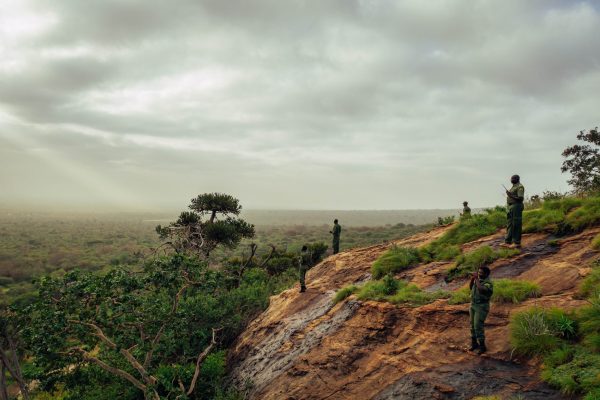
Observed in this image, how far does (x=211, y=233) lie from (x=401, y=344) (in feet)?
73.4

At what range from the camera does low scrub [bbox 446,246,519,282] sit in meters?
11.9

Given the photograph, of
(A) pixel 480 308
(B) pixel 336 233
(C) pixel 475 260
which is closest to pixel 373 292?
(C) pixel 475 260

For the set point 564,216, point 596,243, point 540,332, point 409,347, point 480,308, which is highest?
point 564,216

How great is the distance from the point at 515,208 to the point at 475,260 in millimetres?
2057

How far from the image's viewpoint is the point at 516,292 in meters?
9.32

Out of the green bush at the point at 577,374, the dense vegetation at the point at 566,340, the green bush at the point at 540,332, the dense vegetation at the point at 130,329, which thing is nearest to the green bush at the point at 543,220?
the dense vegetation at the point at 566,340

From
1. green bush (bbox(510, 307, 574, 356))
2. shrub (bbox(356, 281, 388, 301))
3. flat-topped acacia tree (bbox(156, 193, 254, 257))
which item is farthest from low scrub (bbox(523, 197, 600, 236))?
flat-topped acacia tree (bbox(156, 193, 254, 257))

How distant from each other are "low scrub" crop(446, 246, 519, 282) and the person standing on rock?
3.93 metres

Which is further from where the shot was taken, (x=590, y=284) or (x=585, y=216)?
(x=585, y=216)

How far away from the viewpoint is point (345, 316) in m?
12.2

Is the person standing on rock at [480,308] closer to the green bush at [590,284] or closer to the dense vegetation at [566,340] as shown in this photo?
the dense vegetation at [566,340]

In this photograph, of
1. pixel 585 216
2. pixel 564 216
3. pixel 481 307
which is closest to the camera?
pixel 481 307

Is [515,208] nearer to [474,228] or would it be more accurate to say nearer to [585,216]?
[585,216]

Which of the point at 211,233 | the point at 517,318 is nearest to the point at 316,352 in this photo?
the point at 517,318
